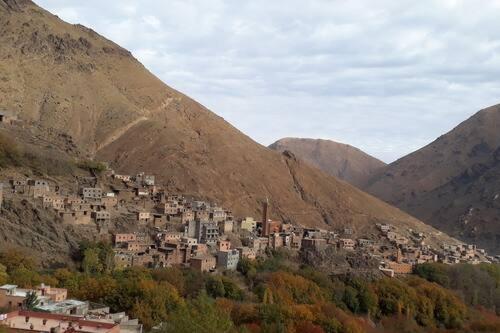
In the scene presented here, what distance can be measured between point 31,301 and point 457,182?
354 feet

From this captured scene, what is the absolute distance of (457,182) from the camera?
124 m

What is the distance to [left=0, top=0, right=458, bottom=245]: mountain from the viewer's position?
73.6m

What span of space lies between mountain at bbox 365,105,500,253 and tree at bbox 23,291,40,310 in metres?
79.3

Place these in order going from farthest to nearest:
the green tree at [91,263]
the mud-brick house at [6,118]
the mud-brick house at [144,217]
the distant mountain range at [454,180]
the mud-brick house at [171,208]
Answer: the distant mountain range at [454,180] → the mud-brick house at [6,118] → the mud-brick house at [171,208] → the mud-brick house at [144,217] → the green tree at [91,263]

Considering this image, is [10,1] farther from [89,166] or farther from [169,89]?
[89,166]

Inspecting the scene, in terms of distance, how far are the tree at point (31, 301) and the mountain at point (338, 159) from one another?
146 meters

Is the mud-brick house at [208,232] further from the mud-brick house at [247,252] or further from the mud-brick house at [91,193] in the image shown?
the mud-brick house at [91,193]

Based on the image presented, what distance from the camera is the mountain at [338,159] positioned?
17775cm

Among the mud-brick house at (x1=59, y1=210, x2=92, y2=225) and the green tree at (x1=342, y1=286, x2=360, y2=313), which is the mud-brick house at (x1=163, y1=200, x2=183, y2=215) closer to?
the mud-brick house at (x1=59, y1=210, x2=92, y2=225)

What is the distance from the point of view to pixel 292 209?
251 ft

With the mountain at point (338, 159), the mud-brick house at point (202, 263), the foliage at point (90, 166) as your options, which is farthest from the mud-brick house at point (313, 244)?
the mountain at point (338, 159)

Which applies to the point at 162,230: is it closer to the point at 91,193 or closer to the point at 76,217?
the point at 91,193

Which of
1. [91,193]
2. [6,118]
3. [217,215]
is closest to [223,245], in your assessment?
[217,215]

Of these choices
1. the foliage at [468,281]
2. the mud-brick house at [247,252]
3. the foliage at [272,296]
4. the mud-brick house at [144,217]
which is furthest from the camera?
the foliage at [468,281]
